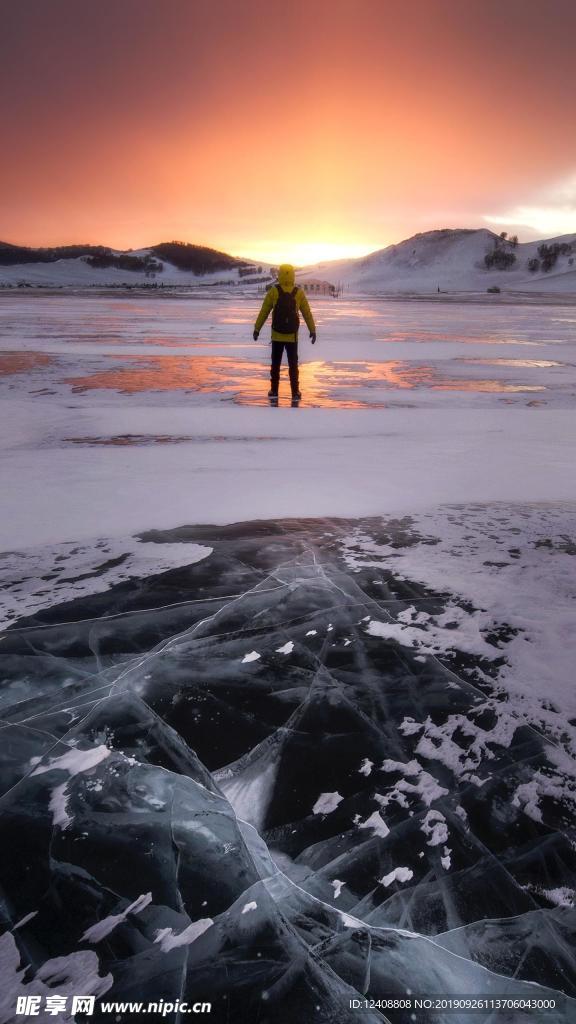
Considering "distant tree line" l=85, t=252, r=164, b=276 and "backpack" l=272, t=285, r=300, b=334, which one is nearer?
"backpack" l=272, t=285, r=300, b=334

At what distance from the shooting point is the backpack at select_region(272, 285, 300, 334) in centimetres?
690

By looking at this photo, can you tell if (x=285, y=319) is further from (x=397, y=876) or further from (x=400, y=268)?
(x=400, y=268)

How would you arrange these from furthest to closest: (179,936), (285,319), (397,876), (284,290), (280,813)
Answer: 1. (284,290)
2. (285,319)
3. (280,813)
4. (397,876)
5. (179,936)

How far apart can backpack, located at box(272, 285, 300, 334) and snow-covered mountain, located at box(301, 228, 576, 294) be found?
9468cm

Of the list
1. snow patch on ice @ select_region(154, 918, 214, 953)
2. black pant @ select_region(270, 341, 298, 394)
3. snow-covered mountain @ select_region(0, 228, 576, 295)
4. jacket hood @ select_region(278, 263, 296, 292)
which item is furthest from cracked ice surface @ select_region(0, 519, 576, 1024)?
snow-covered mountain @ select_region(0, 228, 576, 295)

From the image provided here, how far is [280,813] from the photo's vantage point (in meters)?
1.41

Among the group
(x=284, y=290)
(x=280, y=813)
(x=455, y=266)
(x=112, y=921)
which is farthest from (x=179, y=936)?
(x=455, y=266)

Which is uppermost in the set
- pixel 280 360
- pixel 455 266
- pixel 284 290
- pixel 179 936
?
pixel 455 266

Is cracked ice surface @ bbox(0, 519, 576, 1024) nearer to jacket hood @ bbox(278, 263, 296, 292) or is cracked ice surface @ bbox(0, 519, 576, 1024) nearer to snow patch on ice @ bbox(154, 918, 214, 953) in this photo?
snow patch on ice @ bbox(154, 918, 214, 953)

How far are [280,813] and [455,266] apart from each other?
14468cm

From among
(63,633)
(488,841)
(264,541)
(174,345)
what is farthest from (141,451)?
(174,345)

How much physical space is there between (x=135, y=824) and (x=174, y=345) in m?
11.8

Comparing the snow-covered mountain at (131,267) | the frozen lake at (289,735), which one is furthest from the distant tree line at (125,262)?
the frozen lake at (289,735)

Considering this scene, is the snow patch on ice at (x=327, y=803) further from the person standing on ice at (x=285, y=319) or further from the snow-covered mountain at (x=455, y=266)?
the snow-covered mountain at (x=455, y=266)
